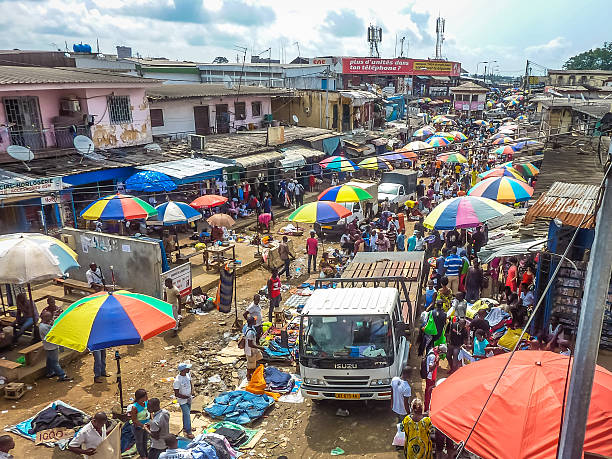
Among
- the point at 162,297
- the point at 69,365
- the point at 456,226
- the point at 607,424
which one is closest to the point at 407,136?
the point at 456,226

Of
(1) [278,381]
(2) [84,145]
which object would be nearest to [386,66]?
(2) [84,145]

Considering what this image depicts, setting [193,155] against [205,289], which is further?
[193,155]

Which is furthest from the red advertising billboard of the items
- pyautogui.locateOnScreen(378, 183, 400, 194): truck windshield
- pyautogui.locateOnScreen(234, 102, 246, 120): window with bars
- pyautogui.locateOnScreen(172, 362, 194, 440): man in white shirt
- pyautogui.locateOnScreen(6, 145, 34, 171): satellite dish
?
pyautogui.locateOnScreen(172, 362, 194, 440): man in white shirt

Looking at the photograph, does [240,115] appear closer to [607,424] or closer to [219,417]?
[219,417]

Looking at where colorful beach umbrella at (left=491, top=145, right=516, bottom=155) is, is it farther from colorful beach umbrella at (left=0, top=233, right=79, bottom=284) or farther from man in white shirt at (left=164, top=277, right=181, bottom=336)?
colorful beach umbrella at (left=0, top=233, right=79, bottom=284)

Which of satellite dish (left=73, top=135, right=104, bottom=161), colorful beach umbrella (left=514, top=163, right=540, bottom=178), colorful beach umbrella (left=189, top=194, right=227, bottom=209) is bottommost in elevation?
colorful beach umbrella (left=189, top=194, right=227, bottom=209)

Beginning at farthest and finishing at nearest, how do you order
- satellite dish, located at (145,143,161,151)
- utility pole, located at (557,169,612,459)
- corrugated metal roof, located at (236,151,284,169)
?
1. corrugated metal roof, located at (236,151,284,169)
2. satellite dish, located at (145,143,161,151)
3. utility pole, located at (557,169,612,459)
